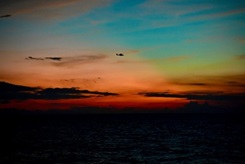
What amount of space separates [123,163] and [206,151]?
582 inches

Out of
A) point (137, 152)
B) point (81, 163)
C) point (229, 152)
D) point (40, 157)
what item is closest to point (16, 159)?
point (40, 157)

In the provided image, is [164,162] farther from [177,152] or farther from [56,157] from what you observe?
[56,157]

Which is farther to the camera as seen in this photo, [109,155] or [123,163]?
[109,155]

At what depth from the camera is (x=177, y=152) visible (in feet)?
140

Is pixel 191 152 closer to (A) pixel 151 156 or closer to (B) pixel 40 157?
(A) pixel 151 156

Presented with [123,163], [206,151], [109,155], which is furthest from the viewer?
[206,151]

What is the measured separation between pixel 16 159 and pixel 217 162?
24.1 m

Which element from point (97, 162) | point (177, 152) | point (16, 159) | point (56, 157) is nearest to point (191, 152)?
point (177, 152)

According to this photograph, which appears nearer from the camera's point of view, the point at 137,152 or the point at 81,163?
the point at 81,163

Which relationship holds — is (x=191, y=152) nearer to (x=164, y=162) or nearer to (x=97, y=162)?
(x=164, y=162)

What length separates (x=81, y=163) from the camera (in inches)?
1395

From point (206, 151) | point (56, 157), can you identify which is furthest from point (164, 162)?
point (56, 157)

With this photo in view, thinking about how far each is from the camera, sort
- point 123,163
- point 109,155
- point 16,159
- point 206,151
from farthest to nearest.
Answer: point 206,151 < point 109,155 < point 16,159 < point 123,163

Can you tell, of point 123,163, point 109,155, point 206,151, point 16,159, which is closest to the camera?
point 123,163
